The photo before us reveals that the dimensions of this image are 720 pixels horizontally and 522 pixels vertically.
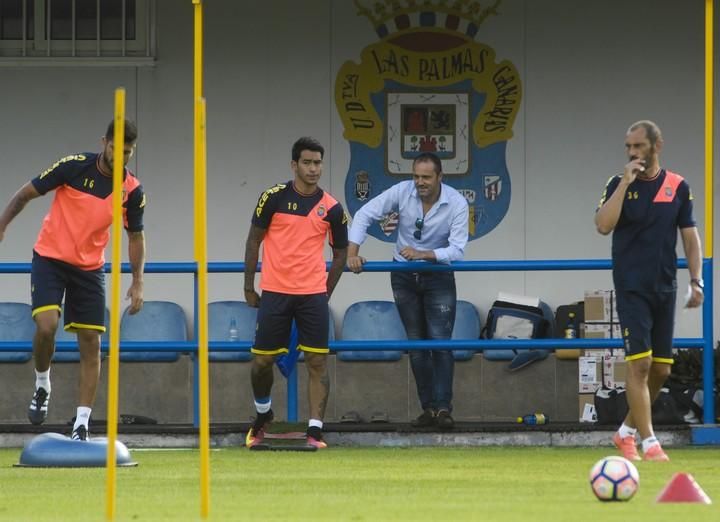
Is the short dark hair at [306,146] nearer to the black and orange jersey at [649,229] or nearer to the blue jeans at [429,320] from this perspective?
the blue jeans at [429,320]

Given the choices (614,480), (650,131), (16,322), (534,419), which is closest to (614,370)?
(534,419)

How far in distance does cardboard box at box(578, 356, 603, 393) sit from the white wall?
725 millimetres

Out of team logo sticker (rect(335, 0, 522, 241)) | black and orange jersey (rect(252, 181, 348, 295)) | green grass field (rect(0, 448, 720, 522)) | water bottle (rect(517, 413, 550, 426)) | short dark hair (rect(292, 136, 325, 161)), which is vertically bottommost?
water bottle (rect(517, 413, 550, 426))

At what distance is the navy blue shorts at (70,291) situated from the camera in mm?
10516

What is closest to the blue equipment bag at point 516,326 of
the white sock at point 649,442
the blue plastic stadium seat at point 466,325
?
the blue plastic stadium seat at point 466,325

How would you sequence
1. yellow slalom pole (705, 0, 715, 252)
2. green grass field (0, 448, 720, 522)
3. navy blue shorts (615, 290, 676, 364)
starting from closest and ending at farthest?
green grass field (0, 448, 720, 522) → navy blue shorts (615, 290, 676, 364) → yellow slalom pole (705, 0, 715, 252)

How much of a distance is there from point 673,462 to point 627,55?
5.09m

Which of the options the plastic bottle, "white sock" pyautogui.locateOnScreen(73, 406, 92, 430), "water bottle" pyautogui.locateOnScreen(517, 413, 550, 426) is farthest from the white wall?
"white sock" pyautogui.locateOnScreen(73, 406, 92, 430)

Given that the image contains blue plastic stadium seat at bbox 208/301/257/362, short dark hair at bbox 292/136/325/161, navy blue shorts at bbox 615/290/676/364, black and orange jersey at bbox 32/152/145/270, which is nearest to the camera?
navy blue shorts at bbox 615/290/676/364

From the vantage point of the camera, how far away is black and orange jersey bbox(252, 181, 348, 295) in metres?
11.2

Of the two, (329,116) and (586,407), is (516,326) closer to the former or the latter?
(586,407)

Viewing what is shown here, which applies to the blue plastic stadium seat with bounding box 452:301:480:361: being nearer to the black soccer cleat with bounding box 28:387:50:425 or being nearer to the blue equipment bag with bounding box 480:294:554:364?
the blue equipment bag with bounding box 480:294:554:364

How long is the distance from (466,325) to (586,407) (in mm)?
1164

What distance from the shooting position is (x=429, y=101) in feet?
46.8
